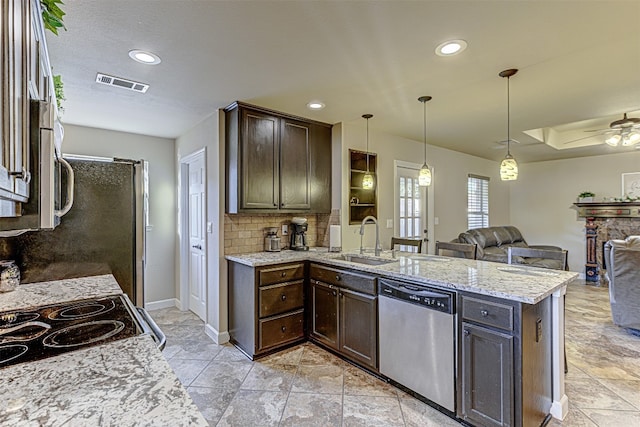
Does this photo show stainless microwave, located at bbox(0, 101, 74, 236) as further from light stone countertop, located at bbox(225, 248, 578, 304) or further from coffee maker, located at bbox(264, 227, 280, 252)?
coffee maker, located at bbox(264, 227, 280, 252)

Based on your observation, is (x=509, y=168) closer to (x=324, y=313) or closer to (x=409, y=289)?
(x=409, y=289)

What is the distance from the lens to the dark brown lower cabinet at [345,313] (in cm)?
260

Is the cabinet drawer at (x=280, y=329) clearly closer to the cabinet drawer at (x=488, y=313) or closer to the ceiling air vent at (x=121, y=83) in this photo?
the cabinet drawer at (x=488, y=313)

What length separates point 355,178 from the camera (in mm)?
4227

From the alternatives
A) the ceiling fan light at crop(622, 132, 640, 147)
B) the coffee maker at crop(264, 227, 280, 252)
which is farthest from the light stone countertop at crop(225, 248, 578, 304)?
the ceiling fan light at crop(622, 132, 640, 147)

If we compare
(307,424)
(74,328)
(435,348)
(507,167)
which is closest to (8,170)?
(74,328)

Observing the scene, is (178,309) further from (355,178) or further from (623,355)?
(623,355)

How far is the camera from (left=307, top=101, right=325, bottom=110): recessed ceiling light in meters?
3.24

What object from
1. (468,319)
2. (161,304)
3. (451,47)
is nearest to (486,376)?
(468,319)

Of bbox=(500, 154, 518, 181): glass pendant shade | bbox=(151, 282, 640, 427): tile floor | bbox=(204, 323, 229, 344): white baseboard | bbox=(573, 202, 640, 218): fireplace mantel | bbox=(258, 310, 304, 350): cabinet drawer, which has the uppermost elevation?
bbox=(500, 154, 518, 181): glass pendant shade

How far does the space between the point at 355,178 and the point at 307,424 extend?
9.45 feet

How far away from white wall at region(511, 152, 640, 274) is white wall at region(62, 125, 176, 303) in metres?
7.39

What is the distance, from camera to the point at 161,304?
4.50 meters

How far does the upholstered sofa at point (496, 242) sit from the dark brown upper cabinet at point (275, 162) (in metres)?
2.97
